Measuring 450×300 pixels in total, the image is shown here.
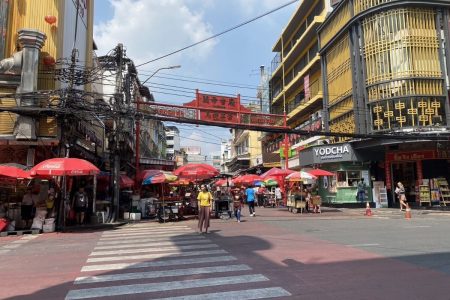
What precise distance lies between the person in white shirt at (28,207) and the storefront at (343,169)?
2063cm

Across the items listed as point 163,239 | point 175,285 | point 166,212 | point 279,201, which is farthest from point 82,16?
point 175,285

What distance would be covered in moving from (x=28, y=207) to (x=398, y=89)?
74.0 feet

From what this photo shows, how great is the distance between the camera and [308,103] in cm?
4012

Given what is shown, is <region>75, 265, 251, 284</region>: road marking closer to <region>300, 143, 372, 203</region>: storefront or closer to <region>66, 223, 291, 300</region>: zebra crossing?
<region>66, 223, 291, 300</region>: zebra crossing

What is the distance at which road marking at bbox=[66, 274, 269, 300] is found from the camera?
6855 millimetres

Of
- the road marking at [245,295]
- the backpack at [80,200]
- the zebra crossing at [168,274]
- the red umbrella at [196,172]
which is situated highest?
the red umbrella at [196,172]

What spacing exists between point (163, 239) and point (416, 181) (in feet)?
70.5

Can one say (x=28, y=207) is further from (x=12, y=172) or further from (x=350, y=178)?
(x=350, y=178)

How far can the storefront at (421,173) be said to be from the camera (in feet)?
90.8

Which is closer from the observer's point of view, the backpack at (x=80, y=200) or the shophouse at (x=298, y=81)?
the backpack at (x=80, y=200)

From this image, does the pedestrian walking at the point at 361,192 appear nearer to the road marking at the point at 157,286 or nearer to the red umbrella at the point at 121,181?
the red umbrella at the point at 121,181

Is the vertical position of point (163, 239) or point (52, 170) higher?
point (52, 170)

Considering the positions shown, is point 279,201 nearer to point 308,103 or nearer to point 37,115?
point 308,103

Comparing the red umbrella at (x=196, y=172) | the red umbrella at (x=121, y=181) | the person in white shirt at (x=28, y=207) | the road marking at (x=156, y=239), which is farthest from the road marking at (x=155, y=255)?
the red umbrella at (x=121, y=181)
